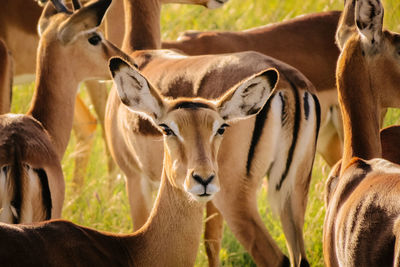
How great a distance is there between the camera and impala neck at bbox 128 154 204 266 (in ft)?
16.2

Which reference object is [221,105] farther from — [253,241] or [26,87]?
[26,87]

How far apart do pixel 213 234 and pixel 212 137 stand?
2.32 meters

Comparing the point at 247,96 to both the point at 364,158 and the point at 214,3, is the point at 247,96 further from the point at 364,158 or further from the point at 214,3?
the point at 214,3

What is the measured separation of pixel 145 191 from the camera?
22.6ft

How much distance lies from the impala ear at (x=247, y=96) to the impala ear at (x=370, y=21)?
685 mm

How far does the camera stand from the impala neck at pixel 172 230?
495 centimetres

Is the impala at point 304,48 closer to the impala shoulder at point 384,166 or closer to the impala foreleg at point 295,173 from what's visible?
the impala foreleg at point 295,173

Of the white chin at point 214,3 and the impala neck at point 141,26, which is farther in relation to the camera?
the white chin at point 214,3

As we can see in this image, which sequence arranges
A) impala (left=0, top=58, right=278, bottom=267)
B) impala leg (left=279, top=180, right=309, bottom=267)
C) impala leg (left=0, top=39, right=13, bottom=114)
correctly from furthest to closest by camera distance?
1. impala leg (left=0, top=39, right=13, bottom=114)
2. impala leg (left=279, top=180, right=309, bottom=267)
3. impala (left=0, top=58, right=278, bottom=267)

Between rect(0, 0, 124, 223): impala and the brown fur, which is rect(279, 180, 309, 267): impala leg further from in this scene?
rect(0, 0, 124, 223): impala

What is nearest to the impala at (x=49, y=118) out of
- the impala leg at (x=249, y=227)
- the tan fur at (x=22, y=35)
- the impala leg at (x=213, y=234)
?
the impala leg at (x=249, y=227)

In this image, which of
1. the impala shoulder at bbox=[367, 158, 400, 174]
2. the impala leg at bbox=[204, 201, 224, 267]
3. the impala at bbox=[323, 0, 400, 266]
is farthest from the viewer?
the impala leg at bbox=[204, 201, 224, 267]

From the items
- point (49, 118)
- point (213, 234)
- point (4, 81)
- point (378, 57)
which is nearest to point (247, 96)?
point (378, 57)

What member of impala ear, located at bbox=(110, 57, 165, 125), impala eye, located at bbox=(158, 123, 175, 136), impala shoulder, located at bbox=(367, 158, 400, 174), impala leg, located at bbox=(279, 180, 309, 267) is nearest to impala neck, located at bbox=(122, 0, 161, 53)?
impala leg, located at bbox=(279, 180, 309, 267)
